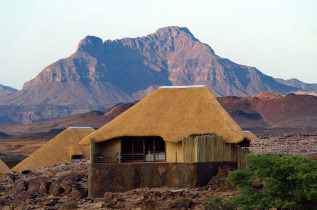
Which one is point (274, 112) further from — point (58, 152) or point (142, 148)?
point (142, 148)

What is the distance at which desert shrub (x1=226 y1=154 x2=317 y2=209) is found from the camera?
62.3ft

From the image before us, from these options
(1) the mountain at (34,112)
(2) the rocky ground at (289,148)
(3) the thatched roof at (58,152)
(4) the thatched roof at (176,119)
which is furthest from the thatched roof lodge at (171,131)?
(1) the mountain at (34,112)

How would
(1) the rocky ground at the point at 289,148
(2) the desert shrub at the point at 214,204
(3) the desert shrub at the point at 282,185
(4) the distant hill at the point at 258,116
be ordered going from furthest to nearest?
(4) the distant hill at the point at 258,116, (1) the rocky ground at the point at 289,148, (2) the desert shrub at the point at 214,204, (3) the desert shrub at the point at 282,185

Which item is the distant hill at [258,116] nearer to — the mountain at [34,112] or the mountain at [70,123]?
the mountain at [70,123]

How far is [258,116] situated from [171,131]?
9589 cm

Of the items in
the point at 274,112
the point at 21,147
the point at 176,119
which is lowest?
the point at 21,147

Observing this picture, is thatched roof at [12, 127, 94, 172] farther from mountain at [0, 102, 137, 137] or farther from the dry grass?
mountain at [0, 102, 137, 137]

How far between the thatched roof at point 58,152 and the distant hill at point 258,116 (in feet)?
221

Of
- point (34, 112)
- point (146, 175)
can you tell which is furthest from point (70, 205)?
point (34, 112)

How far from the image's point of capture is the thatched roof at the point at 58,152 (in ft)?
129

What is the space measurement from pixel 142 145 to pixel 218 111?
392 cm

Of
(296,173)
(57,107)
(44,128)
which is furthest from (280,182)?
(57,107)

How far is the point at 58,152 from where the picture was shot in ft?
130

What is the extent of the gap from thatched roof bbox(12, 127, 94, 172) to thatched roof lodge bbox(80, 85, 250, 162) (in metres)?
10.3
